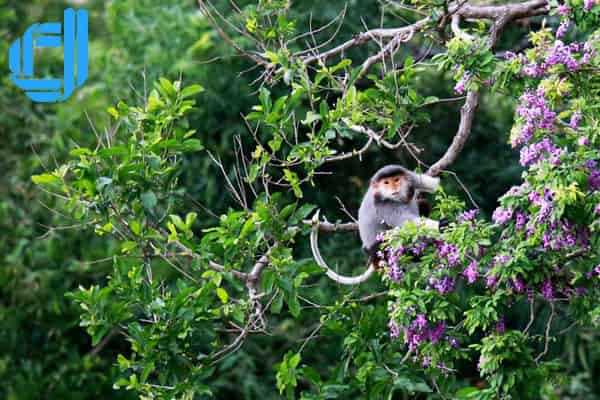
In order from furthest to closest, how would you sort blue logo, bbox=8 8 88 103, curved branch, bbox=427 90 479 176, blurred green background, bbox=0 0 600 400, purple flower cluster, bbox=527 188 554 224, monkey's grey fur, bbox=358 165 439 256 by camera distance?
blue logo, bbox=8 8 88 103
blurred green background, bbox=0 0 600 400
monkey's grey fur, bbox=358 165 439 256
curved branch, bbox=427 90 479 176
purple flower cluster, bbox=527 188 554 224

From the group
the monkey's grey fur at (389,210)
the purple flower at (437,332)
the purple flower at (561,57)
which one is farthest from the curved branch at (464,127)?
the purple flower at (437,332)

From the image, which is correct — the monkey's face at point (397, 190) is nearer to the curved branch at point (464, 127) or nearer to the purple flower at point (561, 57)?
the curved branch at point (464, 127)

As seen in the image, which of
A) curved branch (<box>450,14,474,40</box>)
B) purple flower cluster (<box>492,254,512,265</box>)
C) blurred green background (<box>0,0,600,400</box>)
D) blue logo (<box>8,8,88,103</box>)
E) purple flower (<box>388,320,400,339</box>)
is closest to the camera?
purple flower cluster (<box>492,254,512,265</box>)

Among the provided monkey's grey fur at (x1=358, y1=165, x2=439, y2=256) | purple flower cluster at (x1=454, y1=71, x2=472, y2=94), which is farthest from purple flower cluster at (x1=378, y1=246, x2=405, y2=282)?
monkey's grey fur at (x1=358, y1=165, x2=439, y2=256)

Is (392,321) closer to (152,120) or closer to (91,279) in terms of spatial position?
(152,120)

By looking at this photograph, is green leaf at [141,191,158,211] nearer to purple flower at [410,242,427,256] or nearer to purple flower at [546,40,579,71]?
purple flower at [410,242,427,256]

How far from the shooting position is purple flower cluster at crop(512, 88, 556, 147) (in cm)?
402

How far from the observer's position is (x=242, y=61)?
8062 mm

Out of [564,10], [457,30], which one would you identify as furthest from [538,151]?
[457,30]

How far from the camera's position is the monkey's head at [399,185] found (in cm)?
492

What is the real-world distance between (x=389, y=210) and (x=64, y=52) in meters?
3.98

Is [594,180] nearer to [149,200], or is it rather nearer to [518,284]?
[518,284]

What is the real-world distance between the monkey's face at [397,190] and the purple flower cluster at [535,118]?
3.09ft

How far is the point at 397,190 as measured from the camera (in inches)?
195
